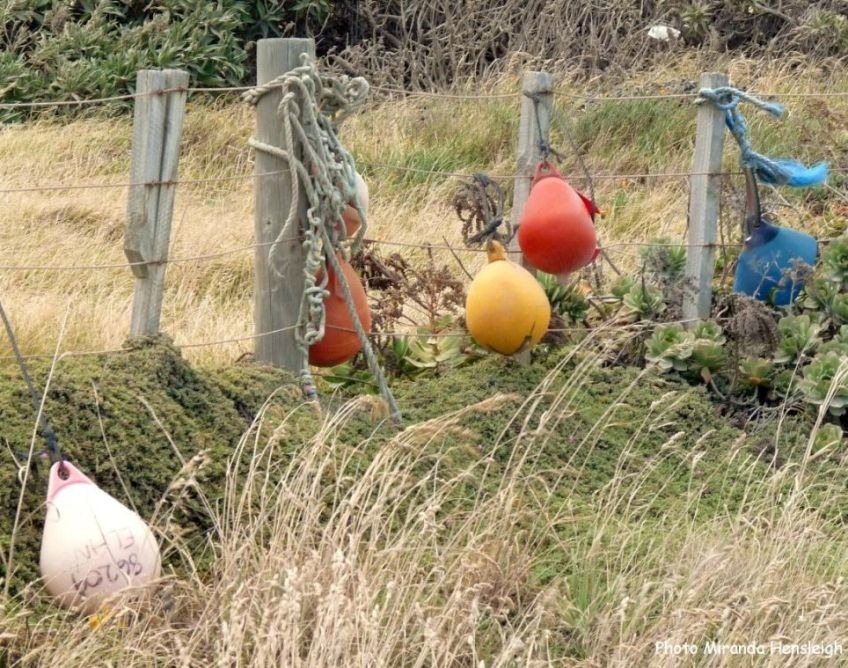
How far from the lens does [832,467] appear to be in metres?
4.48

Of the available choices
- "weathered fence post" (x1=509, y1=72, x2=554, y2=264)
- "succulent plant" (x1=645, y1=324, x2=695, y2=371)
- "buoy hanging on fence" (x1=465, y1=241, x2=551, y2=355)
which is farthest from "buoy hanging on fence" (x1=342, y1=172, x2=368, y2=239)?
"succulent plant" (x1=645, y1=324, x2=695, y2=371)

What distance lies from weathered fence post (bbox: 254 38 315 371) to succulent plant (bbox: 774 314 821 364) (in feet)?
6.21

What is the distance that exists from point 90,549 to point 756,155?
3.18 m

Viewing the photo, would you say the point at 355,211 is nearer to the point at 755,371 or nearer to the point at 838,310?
the point at 755,371

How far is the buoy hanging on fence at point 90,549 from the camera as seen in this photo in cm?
299

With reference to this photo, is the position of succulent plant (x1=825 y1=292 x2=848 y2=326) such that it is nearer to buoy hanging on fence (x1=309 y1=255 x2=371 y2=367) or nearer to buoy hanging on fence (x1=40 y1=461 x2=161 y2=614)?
buoy hanging on fence (x1=309 y1=255 x2=371 y2=367)

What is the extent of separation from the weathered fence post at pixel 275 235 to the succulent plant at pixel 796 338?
1.89m

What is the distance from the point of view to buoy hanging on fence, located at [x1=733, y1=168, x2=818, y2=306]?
5.19m

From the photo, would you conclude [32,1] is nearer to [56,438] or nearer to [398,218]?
[398,218]

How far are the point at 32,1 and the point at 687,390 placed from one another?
7.62m

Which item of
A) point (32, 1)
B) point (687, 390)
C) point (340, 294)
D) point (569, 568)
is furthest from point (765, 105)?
point (32, 1)

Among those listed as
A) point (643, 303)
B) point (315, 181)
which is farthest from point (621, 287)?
point (315, 181)

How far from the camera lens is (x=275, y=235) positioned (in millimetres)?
4195

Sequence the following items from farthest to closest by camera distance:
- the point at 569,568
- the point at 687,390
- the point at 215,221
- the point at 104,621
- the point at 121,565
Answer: the point at 215,221
the point at 687,390
the point at 569,568
the point at 121,565
the point at 104,621
